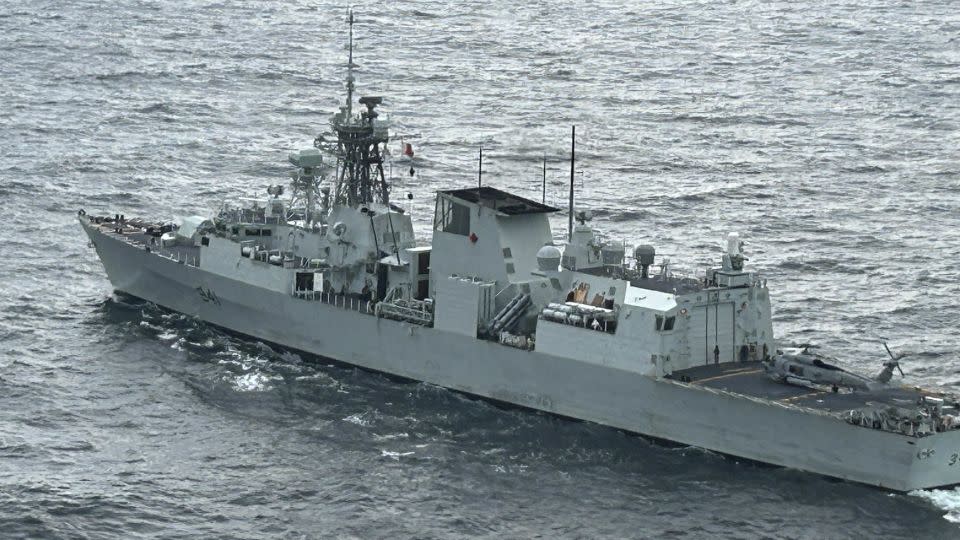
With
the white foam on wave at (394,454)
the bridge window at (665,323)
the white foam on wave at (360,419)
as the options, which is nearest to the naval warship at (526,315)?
the bridge window at (665,323)

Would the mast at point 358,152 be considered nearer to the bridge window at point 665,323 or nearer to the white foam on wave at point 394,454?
the white foam on wave at point 394,454

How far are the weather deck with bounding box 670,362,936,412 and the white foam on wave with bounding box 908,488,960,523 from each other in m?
2.86

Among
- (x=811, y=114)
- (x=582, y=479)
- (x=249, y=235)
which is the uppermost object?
(x=811, y=114)

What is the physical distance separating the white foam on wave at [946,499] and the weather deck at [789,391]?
2.86 metres

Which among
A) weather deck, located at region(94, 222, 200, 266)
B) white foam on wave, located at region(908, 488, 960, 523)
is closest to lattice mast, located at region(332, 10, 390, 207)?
weather deck, located at region(94, 222, 200, 266)

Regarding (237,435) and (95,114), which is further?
(95,114)

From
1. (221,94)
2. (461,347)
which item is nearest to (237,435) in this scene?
(461,347)

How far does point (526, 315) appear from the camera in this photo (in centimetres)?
5747

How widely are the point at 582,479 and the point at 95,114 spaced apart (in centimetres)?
4862

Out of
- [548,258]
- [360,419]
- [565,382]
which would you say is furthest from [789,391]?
[360,419]

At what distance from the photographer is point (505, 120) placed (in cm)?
8875

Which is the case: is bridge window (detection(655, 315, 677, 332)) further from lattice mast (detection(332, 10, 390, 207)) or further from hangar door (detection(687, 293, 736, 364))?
lattice mast (detection(332, 10, 390, 207))

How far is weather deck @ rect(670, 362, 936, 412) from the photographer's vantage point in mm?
51469

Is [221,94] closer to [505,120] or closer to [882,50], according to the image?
[505,120]
